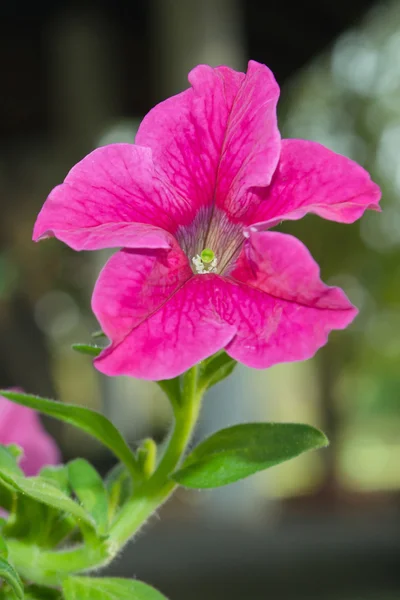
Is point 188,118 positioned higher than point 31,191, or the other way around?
point 188,118

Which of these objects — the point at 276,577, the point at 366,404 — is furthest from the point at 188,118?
the point at 366,404

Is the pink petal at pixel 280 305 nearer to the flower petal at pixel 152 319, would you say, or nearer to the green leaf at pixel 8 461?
the flower petal at pixel 152 319

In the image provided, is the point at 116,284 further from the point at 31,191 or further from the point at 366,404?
the point at 366,404

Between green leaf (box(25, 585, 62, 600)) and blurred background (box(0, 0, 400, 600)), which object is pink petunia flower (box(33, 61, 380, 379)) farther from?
blurred background (box(0, 0, 400, 600))

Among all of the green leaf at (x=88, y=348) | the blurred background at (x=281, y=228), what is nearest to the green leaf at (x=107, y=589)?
the green leaf at (x=88, y=348)

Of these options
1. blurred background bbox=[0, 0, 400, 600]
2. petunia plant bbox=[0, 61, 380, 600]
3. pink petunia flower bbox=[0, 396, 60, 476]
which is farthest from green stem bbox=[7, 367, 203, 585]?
blurred background bbox=[0, 0, 400, 600]

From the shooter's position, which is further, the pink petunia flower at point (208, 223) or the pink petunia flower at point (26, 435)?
the pink petunia flower at point (26, 435)
